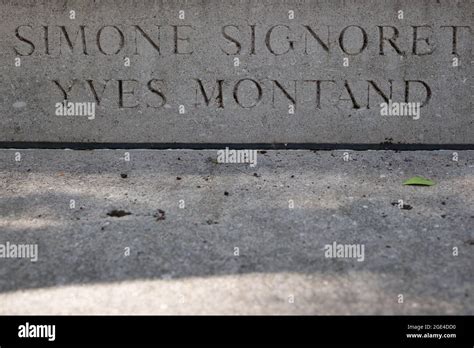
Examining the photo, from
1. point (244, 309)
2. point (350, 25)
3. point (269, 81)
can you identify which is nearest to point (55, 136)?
point (269, 81)

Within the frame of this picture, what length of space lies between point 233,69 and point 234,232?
66.8 inches

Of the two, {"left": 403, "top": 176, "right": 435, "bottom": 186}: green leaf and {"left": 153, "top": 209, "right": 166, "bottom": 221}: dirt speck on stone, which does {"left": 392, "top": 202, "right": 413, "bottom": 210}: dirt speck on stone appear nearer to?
{"left": 403, "top": 176, "right": 435, "bottom": 186}: green leaf

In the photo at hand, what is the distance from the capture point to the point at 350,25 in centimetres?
398

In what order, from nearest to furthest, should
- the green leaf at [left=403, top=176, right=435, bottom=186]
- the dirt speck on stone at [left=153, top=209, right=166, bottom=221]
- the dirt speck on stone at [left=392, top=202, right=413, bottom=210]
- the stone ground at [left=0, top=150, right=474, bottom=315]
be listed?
the stone ground at [left=0, top=150, right=474, bottom=315] → the dirt speck on stone at [left=153, top=209, right=166, bottom=221] → the dirt speck on stone at [left=392, top=202, right=413, bottom=210] → the green leaf at [left=403, top=176, right=435, bottom=186]
